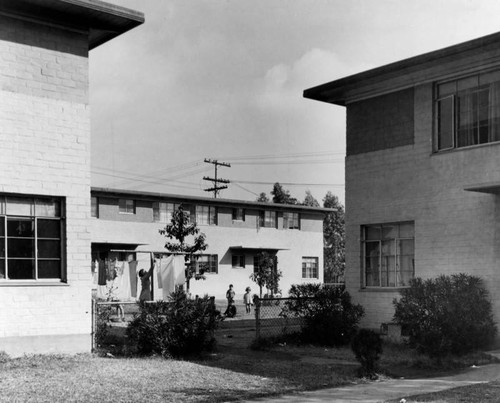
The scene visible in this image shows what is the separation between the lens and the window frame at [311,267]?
4873cm

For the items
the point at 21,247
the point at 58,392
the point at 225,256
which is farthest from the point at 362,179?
the point at 225,256

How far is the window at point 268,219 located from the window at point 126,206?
9752 mm

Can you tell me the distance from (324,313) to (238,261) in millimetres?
28247

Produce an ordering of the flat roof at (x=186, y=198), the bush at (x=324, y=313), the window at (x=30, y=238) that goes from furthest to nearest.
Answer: the flat roof at (x=186, y=198), the bush at (x=324, y=313), the window at (x=30, y=238)

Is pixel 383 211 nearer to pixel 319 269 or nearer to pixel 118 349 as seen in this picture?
pixel 118 349

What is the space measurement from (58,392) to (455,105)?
11710 mm

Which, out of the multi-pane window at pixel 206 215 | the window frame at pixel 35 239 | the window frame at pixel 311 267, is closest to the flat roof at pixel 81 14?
the window frame at pixel 35 239

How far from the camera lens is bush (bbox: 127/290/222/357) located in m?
14.1

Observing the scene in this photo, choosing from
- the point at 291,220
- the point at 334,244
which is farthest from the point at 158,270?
the point at 334,244

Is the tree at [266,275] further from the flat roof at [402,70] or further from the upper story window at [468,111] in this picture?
the upper story window at [468,111]

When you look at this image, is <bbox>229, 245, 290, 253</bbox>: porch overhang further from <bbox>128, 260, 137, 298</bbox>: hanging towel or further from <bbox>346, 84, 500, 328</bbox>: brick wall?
<bbox>346, 84, 500, 328</bbox>: brick wall

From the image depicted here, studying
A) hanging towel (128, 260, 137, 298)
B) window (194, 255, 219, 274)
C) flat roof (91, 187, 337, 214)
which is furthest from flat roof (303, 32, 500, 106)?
window (194, 255, 219, 274)

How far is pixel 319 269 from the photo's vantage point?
4978 cm

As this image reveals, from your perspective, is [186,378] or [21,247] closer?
[186,378]
